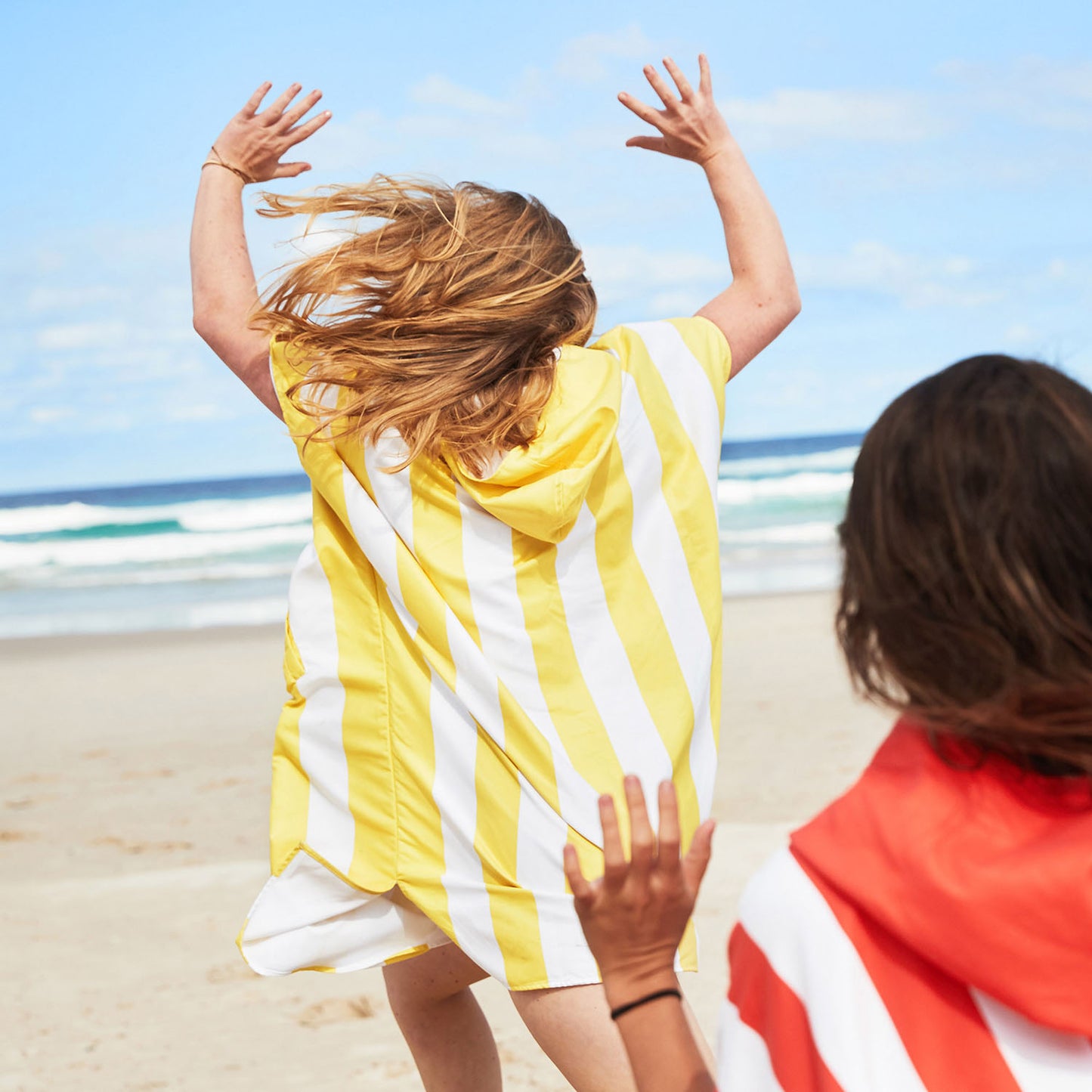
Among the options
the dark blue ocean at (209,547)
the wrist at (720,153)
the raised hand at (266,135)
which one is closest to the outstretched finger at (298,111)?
the raised hand at (266,135)

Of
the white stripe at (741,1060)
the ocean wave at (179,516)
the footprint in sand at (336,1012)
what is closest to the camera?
the white stripe at (741,1060)

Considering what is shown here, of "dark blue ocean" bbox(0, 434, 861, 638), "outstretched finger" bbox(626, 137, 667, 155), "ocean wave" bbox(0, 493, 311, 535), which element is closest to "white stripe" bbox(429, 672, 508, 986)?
"outstretched finger" bbox(626, 137, 667, 155)

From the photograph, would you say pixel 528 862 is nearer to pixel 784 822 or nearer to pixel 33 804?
pixel 784 822

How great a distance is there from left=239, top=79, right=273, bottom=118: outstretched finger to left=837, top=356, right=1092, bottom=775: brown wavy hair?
5.05 feet

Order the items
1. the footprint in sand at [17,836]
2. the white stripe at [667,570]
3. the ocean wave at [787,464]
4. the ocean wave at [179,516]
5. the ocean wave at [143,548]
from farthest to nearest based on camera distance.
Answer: the ocean wave at [787,464], the ocean wave at [179,516], the ocean wave at [143,548], the footprint in sand at [17,836], the white stripe at [667,570]

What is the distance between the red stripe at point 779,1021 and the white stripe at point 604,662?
72 cm

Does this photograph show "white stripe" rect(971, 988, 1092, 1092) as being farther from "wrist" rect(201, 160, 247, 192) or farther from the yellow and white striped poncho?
"wrist" rect(201, 160, 247, 192)

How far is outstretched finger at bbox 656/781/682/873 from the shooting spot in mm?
1146

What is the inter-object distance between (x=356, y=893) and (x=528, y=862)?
31cm

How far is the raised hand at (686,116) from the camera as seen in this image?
7.36 feet

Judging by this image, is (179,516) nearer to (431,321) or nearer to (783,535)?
(783,535)

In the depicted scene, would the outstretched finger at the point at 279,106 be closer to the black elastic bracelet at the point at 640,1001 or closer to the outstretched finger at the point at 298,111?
the outstretched finger at the point at 298,111

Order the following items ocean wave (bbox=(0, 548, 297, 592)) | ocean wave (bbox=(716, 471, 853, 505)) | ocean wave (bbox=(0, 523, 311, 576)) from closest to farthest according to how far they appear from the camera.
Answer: ocean wave (bbox=(0, 548, 297, 592))
ocean wave (bbox=(0, 523, 311, 576))
ocean wave (bbox=(716, 471, 853, 505))

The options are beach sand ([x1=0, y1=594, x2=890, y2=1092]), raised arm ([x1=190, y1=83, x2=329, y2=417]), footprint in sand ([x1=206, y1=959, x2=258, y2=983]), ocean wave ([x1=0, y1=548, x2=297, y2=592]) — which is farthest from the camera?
ocean wave ([x1=0, y1=548, x2=297, y2=592])
